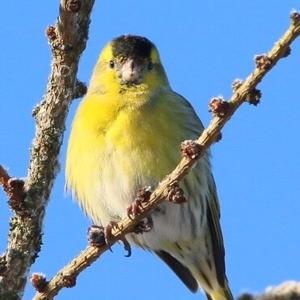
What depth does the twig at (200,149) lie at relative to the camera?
7.22 ft

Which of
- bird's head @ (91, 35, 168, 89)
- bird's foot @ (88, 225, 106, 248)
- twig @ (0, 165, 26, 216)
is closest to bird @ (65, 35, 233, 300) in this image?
bird's head @ (91, 35, 168, 89)

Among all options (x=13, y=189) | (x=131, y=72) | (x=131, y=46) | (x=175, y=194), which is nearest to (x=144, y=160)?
(x=131, y=72)

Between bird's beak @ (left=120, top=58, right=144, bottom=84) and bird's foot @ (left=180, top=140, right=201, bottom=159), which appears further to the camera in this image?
bird's beak @ (left=120, top=58, right=144, bottom=84)

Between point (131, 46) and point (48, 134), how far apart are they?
2369mm

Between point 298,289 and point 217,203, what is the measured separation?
373cm

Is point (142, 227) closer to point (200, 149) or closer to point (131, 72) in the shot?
point (200, 149)

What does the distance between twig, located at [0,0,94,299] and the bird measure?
1.40 meters

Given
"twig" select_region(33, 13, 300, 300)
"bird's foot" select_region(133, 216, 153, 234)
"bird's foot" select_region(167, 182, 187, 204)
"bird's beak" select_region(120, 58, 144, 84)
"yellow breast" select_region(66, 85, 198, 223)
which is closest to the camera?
"twig" select_region(33, 13, 300, 300)

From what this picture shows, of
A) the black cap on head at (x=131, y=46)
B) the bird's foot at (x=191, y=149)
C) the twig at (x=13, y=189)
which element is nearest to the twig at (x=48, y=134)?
the twig at (x=13, y=189)

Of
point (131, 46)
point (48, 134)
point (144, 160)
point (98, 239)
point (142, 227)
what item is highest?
point (131, 46)

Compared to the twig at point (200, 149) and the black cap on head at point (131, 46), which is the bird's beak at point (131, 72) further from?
the twig at point (200, 149)

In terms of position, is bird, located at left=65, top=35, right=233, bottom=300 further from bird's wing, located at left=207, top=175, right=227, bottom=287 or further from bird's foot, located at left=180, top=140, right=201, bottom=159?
bird's foot, located at left=180, top=140, right=201, bottom=159

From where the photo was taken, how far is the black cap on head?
5.41 meters

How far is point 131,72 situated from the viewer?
17.4ft
